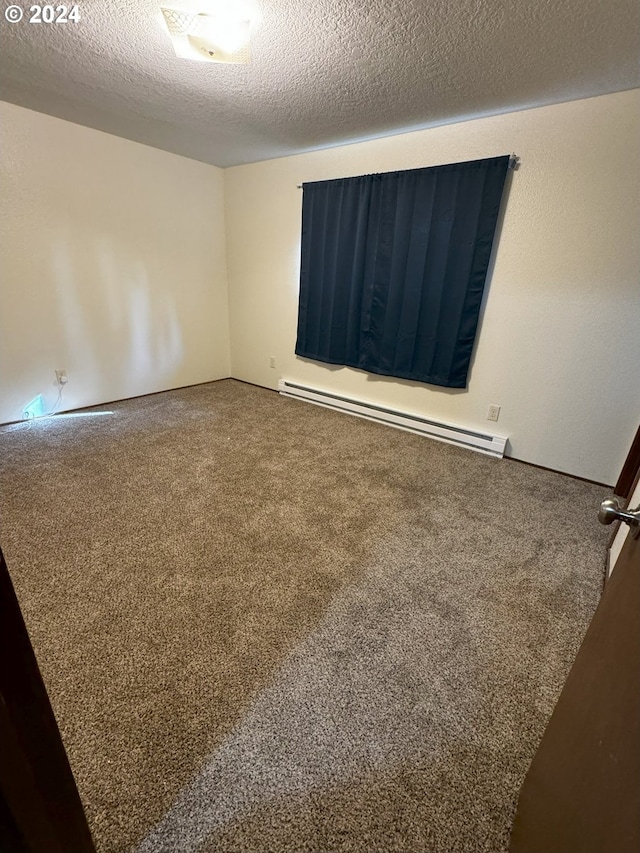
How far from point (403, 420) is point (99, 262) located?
3009 mm

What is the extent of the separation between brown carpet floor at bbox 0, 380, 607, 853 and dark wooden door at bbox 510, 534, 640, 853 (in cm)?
34

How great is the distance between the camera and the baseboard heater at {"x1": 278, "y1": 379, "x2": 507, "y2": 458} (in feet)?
9.21

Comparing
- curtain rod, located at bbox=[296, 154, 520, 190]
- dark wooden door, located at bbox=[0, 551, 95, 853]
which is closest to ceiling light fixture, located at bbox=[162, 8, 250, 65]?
curtain rod, located at bbox=[296, 154, 520, 190]

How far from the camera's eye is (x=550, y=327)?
2434 millimetres

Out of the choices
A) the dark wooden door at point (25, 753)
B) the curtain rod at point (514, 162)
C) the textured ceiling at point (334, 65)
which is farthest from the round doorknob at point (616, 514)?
the curtain rod at point (514, 162)

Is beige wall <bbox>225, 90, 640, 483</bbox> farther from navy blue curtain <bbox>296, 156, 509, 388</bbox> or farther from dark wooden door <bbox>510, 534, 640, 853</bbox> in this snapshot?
dark wooden door <bbox>510, 534, 640, 853</bbox>

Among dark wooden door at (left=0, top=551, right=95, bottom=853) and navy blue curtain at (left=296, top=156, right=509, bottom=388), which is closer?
dark wooden door at (left=0, top=551, right=95, bottom=853)

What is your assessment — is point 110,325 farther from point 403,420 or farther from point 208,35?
point 403,420

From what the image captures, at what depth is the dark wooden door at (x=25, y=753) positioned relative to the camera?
45 centimetres

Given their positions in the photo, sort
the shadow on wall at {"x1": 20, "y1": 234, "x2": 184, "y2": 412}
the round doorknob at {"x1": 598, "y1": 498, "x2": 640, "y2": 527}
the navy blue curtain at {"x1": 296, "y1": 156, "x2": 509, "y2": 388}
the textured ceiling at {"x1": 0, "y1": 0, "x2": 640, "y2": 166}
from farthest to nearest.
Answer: the shadow on wall at {"x1": 20, "y1": 234, "x2": 184, "y2": 412} < the navy blue curtain at {"x1": 296, "y1": 156, "x2": 509, "y2": 388} < the textured ceiling at {"x1": 0, "y1": 0, "x2": 640, "y2": 166} < the round doorknob at {"x1": 598, "y1": 498, "x2": 640, "y2": 527}

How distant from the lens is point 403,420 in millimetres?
3180

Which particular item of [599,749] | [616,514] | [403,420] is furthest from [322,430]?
[599,749]

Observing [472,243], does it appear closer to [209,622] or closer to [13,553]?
[209,622]

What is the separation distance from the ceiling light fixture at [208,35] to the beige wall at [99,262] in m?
1.73
